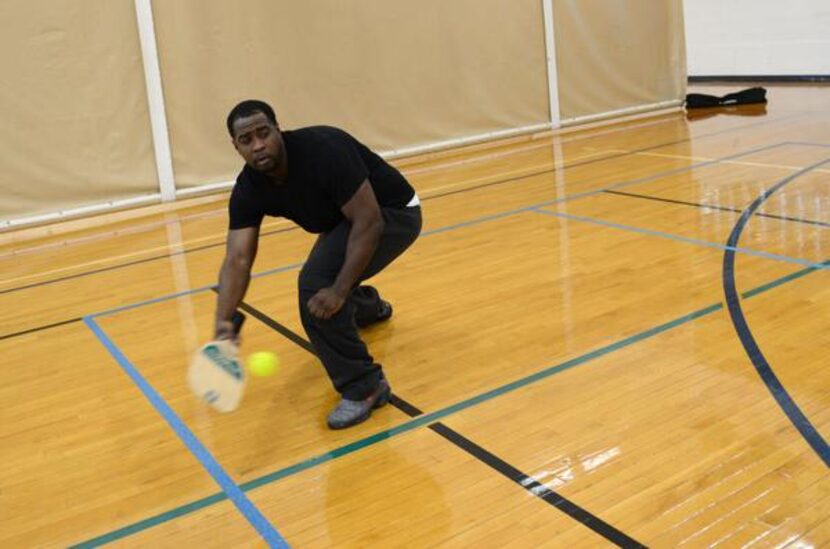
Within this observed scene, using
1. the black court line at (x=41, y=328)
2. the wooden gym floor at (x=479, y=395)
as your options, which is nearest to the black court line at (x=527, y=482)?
the wooden gym floor at (x=479, y=395)

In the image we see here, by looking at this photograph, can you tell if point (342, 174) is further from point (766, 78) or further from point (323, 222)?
point (766, 78)

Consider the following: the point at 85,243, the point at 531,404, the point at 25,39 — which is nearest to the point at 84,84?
the point at 25,39

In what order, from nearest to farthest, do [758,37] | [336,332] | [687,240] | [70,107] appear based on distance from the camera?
[336,332] → [687,240] → [70,107] → [758,37]

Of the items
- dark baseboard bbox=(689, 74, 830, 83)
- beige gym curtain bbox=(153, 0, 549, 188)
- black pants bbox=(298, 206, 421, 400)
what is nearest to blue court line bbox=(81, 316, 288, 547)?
black pants bbox=(298, 206, 421, 400)

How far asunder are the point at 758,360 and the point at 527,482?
1323 millimetres

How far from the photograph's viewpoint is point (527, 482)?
9.29ft

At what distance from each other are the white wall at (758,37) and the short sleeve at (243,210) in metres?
12.0

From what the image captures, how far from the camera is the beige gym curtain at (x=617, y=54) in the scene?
10.6m

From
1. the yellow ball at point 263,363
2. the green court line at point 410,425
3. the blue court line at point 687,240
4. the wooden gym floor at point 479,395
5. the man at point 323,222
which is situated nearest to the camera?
the wooden gym floor at point 479,395

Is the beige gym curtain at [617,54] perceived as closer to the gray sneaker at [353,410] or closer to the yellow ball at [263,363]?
the yellow ball at [263,363]

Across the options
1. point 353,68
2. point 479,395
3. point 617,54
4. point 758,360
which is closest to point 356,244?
point 479,395

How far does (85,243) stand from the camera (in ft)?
23.4

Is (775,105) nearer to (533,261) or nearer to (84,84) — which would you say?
(533,261)

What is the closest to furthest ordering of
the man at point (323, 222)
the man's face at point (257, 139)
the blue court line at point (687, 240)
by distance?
the man's face at point (257, 139), the man at point (323, 222), the blue court line at point (687, 240)
